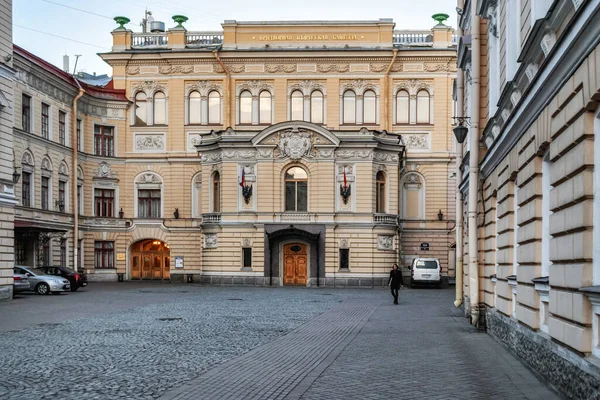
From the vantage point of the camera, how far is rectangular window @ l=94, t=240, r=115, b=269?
53.4 meters

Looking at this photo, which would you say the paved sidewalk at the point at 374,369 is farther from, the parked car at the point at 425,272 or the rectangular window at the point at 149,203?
the rectangular window at the point at 149,203

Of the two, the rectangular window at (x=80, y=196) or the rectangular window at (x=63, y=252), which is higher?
the rectangular window at (x=80, y=196)

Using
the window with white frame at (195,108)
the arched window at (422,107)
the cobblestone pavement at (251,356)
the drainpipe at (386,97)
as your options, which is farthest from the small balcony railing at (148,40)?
the cobblestone pavement at (251,356)

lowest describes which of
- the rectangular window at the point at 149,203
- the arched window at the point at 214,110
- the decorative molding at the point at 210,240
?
the decorative molding at the point at 210,240

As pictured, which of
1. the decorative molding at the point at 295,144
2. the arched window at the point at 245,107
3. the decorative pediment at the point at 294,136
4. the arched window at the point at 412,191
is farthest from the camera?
the arched window at the point at 245,107

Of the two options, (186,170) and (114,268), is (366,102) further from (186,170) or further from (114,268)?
(114,268)

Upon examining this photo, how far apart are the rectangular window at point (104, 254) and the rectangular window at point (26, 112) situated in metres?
11.5

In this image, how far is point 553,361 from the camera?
1073 cm

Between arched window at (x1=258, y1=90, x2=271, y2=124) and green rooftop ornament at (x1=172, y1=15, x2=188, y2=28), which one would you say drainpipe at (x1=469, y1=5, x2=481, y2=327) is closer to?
arched window at (x1=258, y1=90, x2=271, y2=124)

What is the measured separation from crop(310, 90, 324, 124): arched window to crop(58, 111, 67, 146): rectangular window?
16.0m

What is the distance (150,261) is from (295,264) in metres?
11.9

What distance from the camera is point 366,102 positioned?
54625 mm

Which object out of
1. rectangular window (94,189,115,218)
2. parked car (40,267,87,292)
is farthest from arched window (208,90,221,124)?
parked car (40,267,87,292)

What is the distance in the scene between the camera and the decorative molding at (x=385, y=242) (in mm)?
47719
